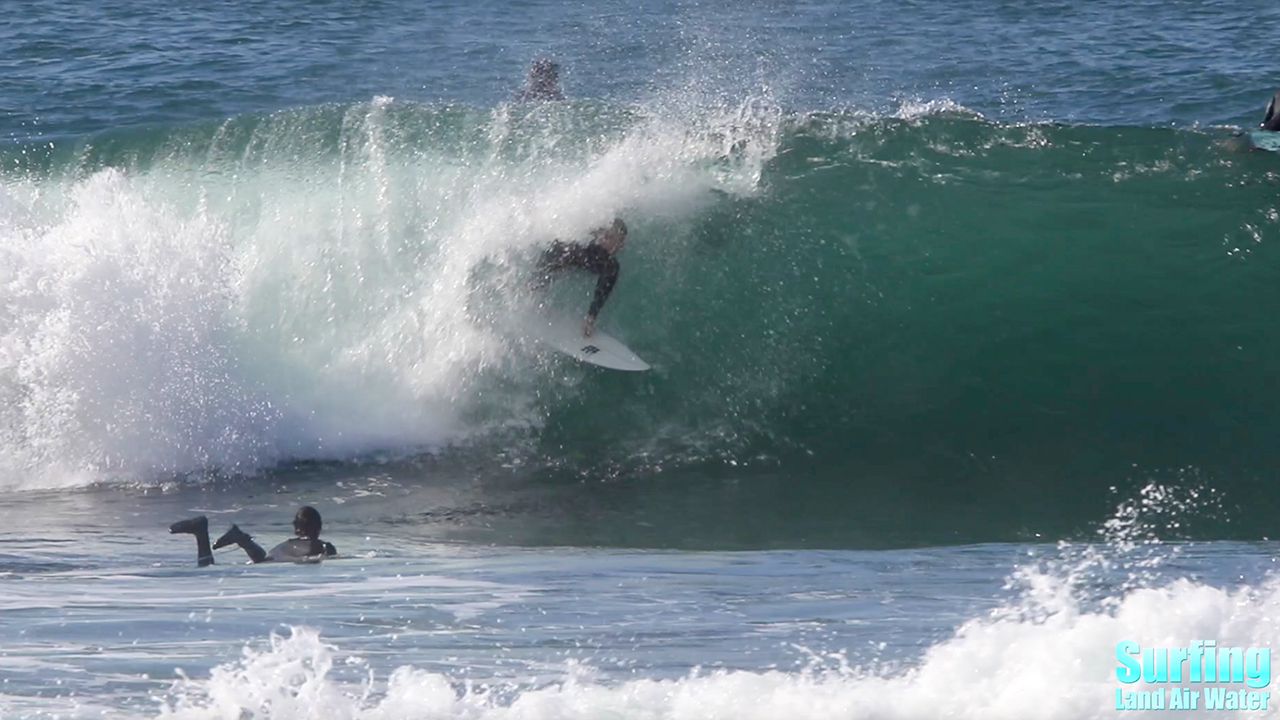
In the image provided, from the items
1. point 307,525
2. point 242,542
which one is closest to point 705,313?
point 307,525

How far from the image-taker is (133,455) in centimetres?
955

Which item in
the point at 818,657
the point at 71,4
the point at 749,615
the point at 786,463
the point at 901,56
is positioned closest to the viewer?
the point at 818,657

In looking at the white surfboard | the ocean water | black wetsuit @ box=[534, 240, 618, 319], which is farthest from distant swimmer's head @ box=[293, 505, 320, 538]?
black wetsuit @ box=[534, 240, 618, 319]

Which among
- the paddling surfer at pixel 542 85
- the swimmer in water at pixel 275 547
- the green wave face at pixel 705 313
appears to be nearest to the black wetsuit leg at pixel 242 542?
the swimmer in water at pixel 275 547

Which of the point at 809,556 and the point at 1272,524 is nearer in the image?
the point at 809,556

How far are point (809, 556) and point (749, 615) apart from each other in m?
1.74

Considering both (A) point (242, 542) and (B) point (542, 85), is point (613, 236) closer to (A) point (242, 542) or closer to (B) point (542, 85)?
(B) point (542, 85)

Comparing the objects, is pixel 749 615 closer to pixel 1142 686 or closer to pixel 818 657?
pixel 818 657

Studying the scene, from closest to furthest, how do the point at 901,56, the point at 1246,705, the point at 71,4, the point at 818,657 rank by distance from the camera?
the point at 1246,705 → the point at 818,657 → the point at 901,56 → the point at 71,4

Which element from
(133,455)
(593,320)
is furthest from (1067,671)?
(133,455)

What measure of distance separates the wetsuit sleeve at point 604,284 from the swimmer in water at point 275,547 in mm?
2872

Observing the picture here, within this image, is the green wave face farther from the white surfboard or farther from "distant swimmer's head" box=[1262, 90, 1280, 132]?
"distant swimmer's head" box=[1262, 90, 1280, 132]

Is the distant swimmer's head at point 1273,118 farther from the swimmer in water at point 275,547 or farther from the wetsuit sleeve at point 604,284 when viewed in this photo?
the swimmer in water at point 275,547

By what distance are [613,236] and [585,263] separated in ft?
1.17
